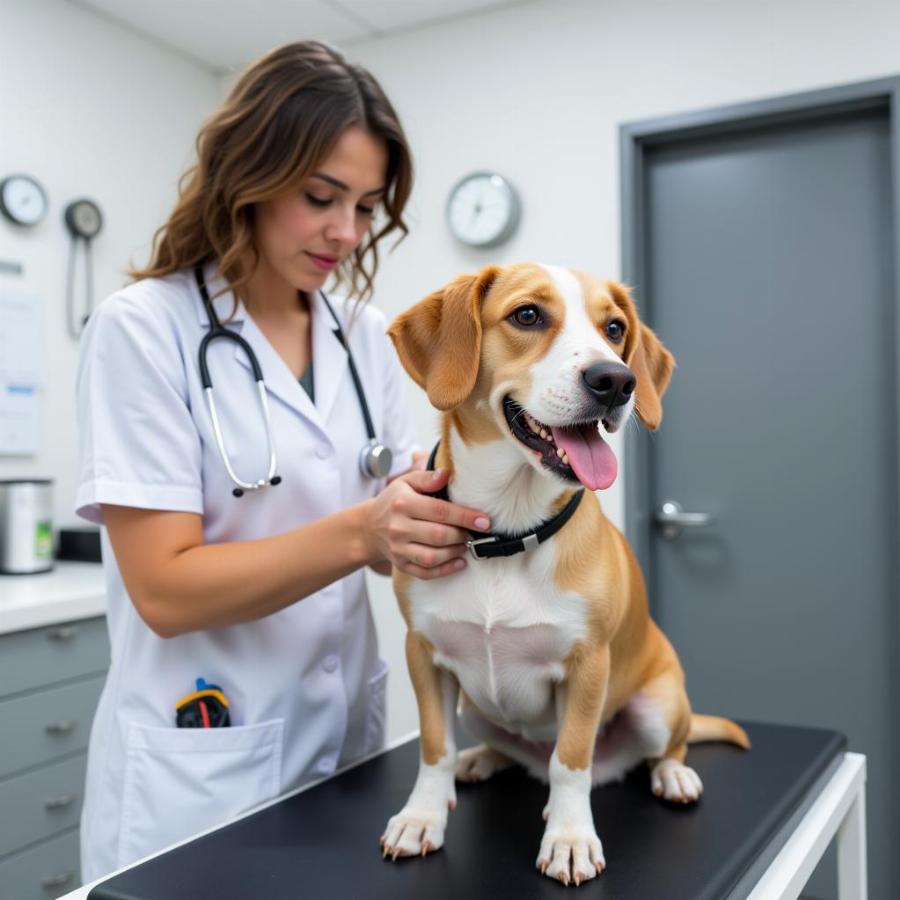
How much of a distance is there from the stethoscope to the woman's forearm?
0.28 ft

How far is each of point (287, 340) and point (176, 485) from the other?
329mm

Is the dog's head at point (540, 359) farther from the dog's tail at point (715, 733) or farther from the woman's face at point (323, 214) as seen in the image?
the dog's tail at point (715, 733)

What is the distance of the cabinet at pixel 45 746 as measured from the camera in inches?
80.4

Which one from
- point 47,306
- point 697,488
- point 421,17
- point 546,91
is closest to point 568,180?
point 546,91

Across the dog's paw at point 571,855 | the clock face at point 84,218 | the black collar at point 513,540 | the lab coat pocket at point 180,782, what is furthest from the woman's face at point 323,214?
the clock face at point 84,218

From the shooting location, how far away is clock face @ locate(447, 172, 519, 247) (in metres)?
2.86

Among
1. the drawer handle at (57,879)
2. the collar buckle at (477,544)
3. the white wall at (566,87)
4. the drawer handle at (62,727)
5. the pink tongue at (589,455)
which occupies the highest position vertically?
the white wall at (566,87)

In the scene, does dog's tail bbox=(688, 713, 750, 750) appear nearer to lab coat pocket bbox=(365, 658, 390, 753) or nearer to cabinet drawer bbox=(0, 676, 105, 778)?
lab coat pocket bbox=(365, 658, 390, 753)

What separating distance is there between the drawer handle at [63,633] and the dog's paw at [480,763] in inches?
51.2

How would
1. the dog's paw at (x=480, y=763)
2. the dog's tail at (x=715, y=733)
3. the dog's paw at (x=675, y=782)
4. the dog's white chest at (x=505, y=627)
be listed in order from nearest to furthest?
the dog's white chest at (x=505, y=627), the dog's paw at (x=675, y=782), the dog's paw at (x=480, y=763), the dog's tail at (x=715, y=733)

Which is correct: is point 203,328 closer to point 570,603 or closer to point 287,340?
point 287,340

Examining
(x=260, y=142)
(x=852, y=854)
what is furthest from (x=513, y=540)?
(x=852, y=854)

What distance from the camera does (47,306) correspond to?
2.79 metres

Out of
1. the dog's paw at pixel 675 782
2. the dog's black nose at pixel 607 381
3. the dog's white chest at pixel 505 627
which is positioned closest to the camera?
the dog's black nose at pixel 607 381
